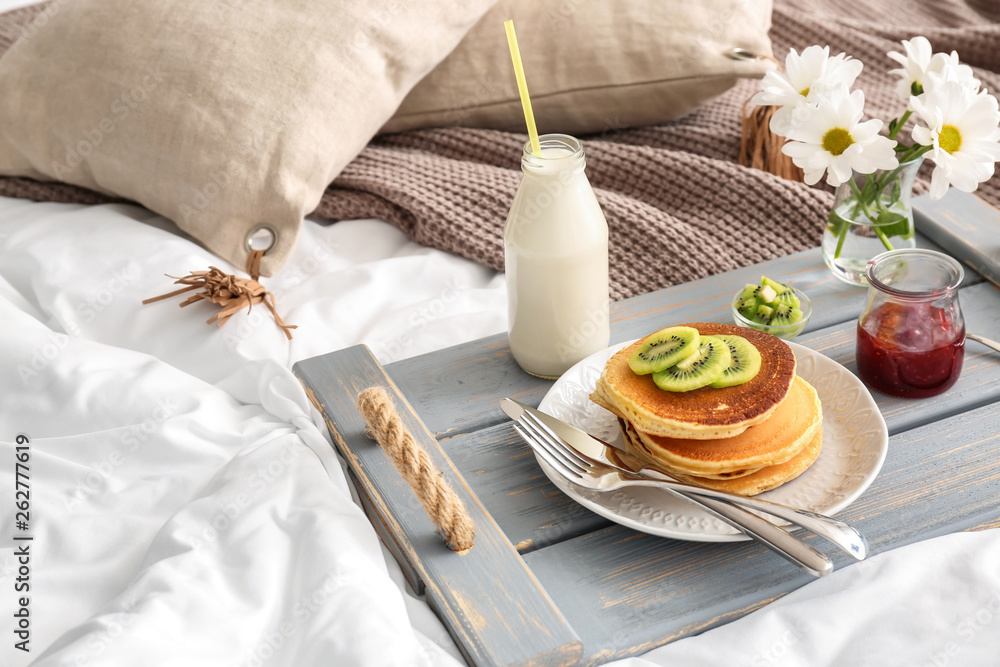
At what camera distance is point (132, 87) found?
109 cm

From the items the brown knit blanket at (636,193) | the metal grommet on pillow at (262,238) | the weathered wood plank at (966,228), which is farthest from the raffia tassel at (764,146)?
the metal grommet on pillow at (262,238)

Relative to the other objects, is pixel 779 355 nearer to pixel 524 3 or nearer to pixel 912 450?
A: pixel 912 450

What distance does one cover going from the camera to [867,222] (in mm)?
957

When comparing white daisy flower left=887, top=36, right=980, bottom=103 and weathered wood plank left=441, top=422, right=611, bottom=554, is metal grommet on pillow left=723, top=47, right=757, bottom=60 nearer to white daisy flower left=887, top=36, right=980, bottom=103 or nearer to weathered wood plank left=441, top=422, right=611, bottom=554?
white daisy flower left=887, top=36, right=980, bottom=103

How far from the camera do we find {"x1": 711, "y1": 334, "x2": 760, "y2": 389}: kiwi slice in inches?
28.3

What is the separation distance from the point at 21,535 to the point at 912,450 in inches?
30.2

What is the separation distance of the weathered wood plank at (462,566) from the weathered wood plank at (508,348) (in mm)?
41

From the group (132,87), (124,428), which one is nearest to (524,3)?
(132,87)

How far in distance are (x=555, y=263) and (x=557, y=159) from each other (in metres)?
0.10

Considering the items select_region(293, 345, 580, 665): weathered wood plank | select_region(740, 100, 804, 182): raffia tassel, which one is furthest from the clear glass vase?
select_region(293, 345, 580, 665): weathered wood plank

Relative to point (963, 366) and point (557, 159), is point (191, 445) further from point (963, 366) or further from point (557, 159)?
point (963, 366)

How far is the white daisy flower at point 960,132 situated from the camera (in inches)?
32.8

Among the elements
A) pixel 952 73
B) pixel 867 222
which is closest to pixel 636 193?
pixel 867 222

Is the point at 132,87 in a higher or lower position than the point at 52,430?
higher
